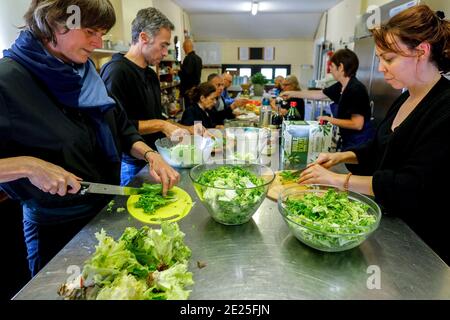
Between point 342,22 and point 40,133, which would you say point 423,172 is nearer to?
point 40,133

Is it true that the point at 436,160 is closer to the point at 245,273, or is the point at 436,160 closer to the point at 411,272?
the point at 411,272

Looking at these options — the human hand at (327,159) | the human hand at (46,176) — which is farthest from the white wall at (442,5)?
the human hand at (46,176)

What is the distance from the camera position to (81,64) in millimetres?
1292

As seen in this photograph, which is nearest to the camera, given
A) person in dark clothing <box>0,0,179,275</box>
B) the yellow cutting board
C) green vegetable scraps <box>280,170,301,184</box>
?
person in dark clothing <box>0,0,179,275</box>

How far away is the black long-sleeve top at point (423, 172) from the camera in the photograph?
1039 mm

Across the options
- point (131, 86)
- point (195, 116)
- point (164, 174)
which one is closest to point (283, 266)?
point (164, 174)

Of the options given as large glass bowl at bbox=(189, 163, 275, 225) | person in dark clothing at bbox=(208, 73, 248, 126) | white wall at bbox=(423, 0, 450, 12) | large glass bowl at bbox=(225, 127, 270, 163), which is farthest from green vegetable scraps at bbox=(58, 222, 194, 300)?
white wall at bbox=(423, 0, 450, 12)

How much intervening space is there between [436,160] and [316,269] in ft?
1.86

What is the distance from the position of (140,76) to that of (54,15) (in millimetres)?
910

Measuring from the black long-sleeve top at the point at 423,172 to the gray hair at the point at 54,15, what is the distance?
122 cm

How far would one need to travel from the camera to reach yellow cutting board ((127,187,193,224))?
3.82ft

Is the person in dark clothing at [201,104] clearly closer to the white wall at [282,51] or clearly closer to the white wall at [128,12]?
the white wall at [128,12]

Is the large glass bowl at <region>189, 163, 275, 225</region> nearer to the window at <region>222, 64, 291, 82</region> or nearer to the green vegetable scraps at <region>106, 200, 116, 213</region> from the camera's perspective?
the green vegetable scraps at <region>106, 200, 116, 213</region>

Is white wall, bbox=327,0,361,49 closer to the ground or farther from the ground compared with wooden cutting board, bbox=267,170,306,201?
farther from the ground
